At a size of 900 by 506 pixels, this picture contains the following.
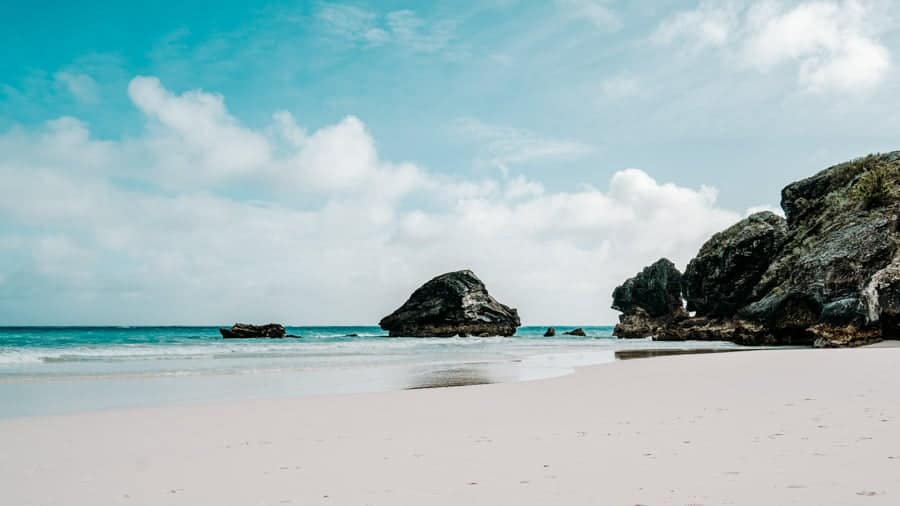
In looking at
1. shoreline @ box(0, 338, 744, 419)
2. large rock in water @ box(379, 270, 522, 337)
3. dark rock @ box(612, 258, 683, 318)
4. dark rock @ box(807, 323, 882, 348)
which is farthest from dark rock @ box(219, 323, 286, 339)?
dark rock @ box(807, 323, 882, 348)

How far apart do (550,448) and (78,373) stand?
19717 millimetres

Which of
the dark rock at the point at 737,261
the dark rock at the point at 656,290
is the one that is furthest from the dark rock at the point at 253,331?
the dark rock at the point at 737,261

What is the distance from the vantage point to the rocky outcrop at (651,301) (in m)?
65.7

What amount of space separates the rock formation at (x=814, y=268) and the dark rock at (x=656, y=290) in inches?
676

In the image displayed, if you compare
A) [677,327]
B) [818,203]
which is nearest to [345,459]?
[818,203]

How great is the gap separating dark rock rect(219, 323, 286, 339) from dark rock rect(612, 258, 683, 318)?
42619mm

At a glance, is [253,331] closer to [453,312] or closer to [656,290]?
[453,312]

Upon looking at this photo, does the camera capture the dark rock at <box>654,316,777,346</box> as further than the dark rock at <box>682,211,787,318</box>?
No

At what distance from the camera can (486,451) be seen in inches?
271

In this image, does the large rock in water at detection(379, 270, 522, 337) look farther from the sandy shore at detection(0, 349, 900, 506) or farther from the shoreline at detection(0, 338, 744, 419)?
the sandy shore at detection(0, 349, 900, 506)

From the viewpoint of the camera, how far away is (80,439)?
27.9ft

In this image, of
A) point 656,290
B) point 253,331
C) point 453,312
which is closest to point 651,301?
point 656,290

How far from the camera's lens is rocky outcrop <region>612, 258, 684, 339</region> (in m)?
65.7

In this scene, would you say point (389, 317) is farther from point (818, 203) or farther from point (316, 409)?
point (316, 409)
